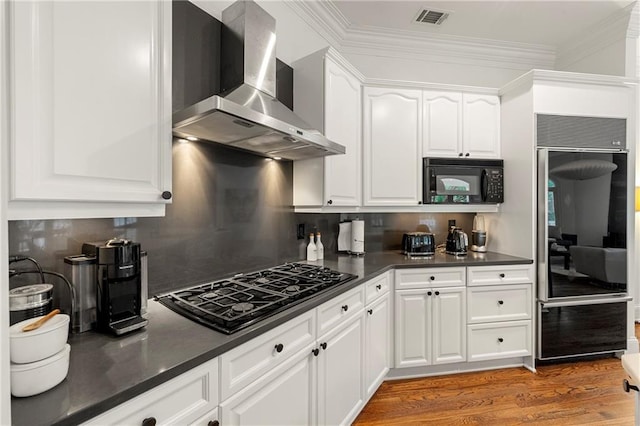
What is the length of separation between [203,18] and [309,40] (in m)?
1.18

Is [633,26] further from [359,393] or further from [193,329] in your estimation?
[193,329]

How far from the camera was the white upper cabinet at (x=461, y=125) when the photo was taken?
9.07 ft

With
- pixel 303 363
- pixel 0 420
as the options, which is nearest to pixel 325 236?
pixel 303 363

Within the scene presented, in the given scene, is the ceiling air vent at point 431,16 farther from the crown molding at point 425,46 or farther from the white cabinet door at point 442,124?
the white cabinet door at point 442,124

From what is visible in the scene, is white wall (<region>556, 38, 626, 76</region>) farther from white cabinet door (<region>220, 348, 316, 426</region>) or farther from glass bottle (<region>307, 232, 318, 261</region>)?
white cabinet door (<region>220, 348, 316, 426</region>)

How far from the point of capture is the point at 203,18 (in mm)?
1630

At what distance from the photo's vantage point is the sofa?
8.15 feet

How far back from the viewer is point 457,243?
111 inches

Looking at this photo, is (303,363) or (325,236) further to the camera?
(325,236)

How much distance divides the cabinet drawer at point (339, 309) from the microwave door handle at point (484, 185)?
1.65 metres

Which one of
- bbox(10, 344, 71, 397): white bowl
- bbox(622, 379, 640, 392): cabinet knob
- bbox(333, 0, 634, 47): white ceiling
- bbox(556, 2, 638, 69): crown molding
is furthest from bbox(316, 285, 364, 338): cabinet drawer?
bbox(556, 2, 638, 69): crown molding

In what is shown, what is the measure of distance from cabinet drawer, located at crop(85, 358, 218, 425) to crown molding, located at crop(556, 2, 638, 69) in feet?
14.1

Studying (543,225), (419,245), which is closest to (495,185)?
(543,225)

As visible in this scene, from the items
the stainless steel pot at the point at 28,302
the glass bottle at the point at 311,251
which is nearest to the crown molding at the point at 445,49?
the glass bottle at the point at 311,251
